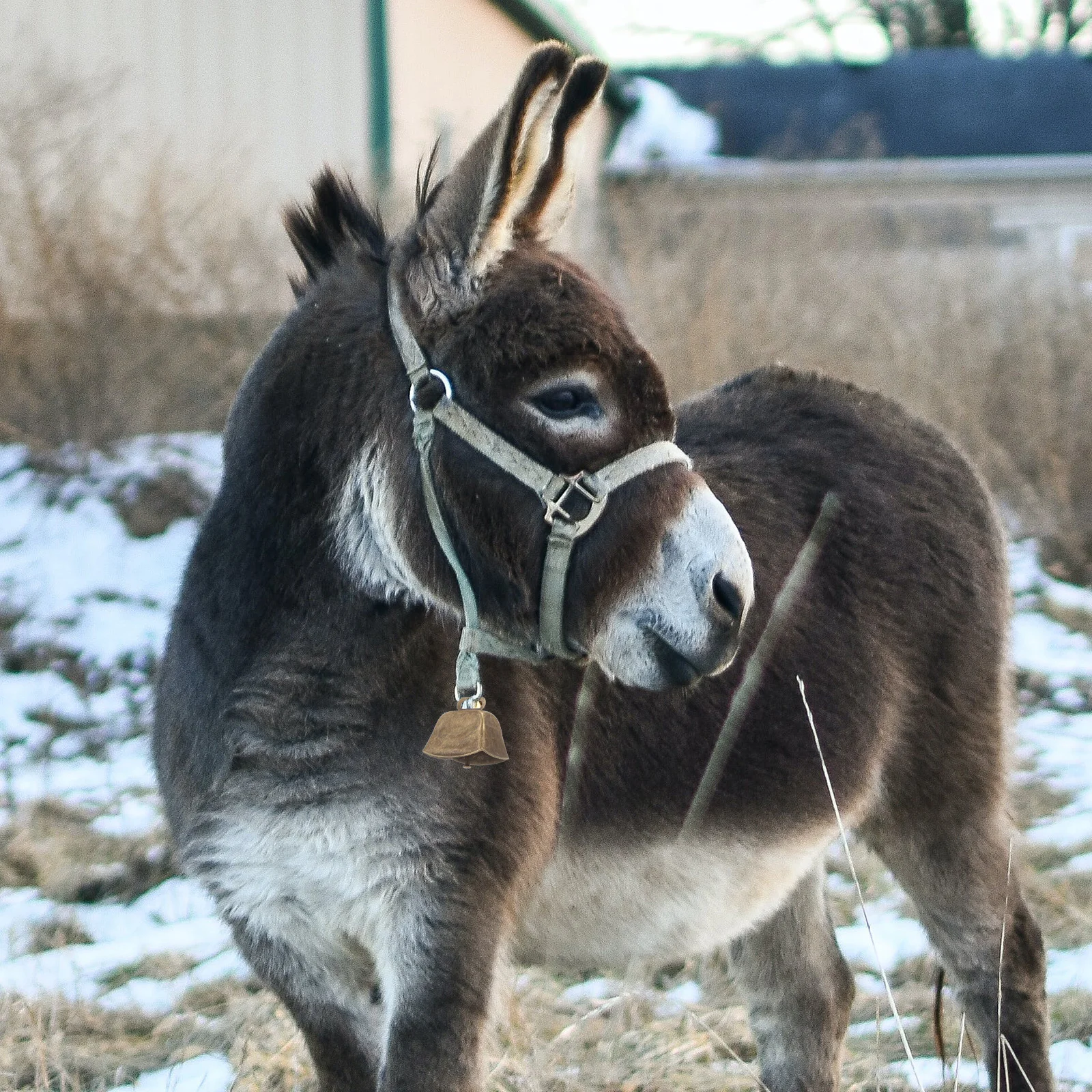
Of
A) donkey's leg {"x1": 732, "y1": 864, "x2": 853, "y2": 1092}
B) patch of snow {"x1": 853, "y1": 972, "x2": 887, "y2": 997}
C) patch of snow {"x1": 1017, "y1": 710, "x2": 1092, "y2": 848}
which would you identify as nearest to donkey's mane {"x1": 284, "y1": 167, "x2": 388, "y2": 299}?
donkey's leg {"x1": 732, "y1": 864, "x2": 853, "y2": 1092}

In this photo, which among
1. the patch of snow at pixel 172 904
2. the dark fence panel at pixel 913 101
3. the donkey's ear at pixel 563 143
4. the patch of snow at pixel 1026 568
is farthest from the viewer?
the dark fence panel at pixel 913 101

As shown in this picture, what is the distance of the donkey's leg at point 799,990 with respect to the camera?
305cm

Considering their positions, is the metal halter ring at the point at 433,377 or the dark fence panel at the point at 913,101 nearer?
the metal halter ring at the point at 433,377

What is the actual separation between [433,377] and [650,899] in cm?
109

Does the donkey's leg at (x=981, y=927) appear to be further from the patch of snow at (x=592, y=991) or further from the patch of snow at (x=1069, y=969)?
the patch of snow at (x=592, y=991)

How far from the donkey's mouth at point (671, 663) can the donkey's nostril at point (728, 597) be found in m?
0.09

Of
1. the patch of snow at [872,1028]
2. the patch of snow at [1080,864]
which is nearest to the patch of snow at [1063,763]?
the patch of snow at [1080,864]

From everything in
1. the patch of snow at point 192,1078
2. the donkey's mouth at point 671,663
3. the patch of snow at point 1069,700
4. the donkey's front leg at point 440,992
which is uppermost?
the donkey's mouth at point 671,663

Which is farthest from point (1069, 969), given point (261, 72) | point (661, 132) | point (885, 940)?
point (661, 132)

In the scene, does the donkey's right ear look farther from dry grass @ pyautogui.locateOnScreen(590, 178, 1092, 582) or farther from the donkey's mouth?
dry grass @ pyautogui.locateOnScreen(590, 178, 1092, 582)

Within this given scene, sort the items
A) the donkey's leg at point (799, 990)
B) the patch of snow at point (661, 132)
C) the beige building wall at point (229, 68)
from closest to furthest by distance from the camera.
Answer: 1. the donkey's leg at point (799, 990)
2. the beige building wall at point (229, 68)
3. the patch of snow at point (661, 132)

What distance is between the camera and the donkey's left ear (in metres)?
1.99

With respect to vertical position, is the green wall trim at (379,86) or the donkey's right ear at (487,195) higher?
the donkey's right ear at (487,195)

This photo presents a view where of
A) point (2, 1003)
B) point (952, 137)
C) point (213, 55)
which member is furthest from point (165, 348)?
point (952, 137)
